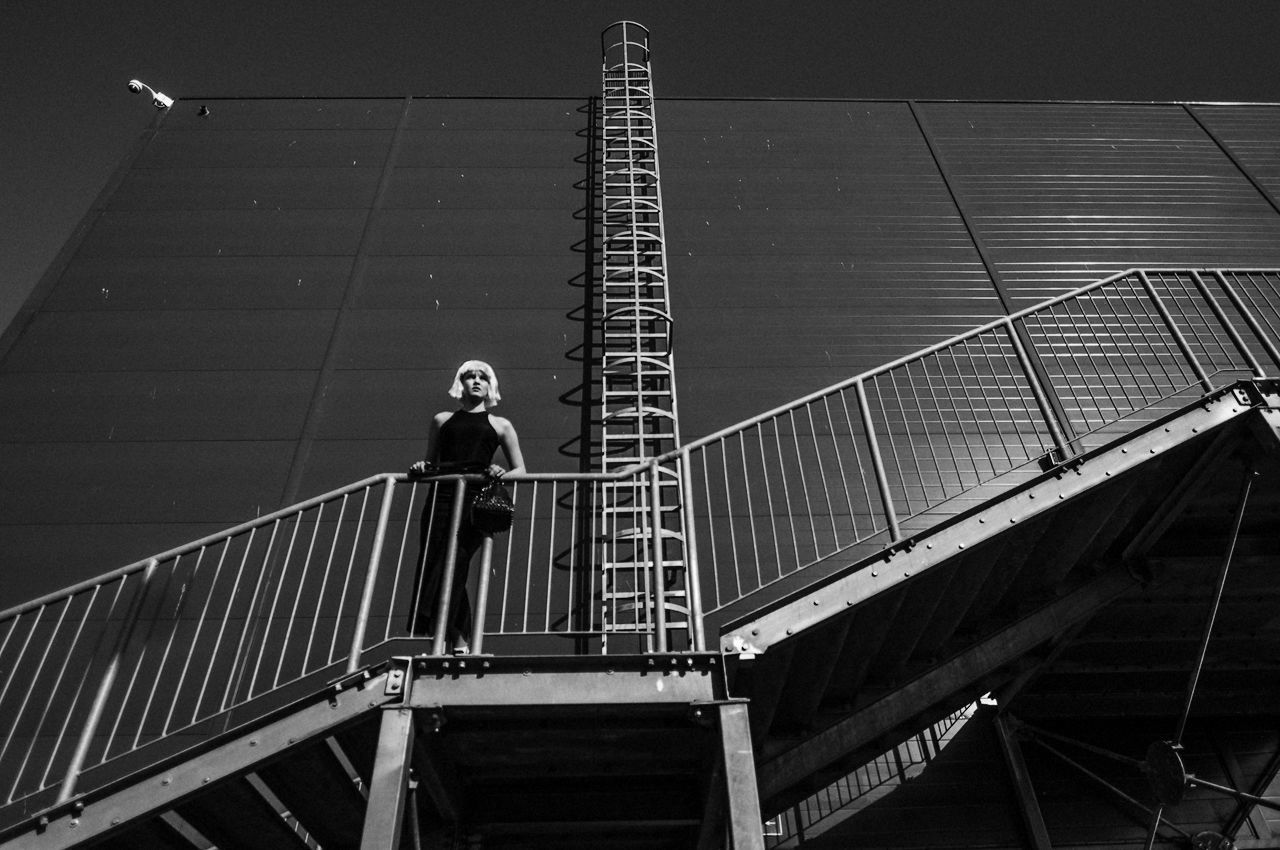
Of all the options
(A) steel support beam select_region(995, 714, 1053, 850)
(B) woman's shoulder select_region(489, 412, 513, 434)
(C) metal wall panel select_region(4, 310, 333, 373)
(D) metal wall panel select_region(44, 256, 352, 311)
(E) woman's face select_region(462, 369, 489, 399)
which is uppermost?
(D) metal wall panel select_region(44, 256, 352, 311)

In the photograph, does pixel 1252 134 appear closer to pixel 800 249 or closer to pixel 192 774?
pixel 800 249

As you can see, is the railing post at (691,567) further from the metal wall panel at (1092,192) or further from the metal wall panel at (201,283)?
the metal wall panel at (1092,192)

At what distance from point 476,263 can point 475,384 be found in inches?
174

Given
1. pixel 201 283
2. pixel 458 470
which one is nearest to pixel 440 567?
pixel 458 470

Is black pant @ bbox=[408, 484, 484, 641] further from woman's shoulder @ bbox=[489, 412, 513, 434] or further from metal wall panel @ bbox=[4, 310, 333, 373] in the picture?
metal wall panel @ bbox=[4, 310, 333, 373]

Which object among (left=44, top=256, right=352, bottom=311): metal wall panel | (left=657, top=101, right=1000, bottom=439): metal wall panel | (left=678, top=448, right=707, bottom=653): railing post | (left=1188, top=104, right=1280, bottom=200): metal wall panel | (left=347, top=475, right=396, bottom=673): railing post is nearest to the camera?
(left=347, top=475, right=396, bottom=673): railing post

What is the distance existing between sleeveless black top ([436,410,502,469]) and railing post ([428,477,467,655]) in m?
0.23

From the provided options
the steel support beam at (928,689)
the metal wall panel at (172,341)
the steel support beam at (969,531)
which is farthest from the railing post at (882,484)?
the metal wall panel at (172,341)

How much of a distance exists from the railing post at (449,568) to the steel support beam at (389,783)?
0.35m

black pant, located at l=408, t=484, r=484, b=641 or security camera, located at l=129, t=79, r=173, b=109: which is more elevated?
security camera, located at l=129, t=79, r=173, b=109

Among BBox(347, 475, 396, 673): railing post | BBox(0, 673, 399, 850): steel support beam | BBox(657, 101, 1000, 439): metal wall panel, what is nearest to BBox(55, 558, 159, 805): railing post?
BBox(0, 673, 399, 850): steel support beam

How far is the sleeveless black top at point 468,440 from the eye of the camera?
4.63 meters

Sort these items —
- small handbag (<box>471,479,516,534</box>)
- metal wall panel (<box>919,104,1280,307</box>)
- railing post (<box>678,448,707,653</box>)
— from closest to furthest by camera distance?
railing post (<box>678,448,707,653</box>) < small handbag (<box>471,479,516,534</box>) < metal wall panel (<box>919,104,1280,307</box>)

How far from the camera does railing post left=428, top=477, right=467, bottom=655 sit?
12.8 ft
